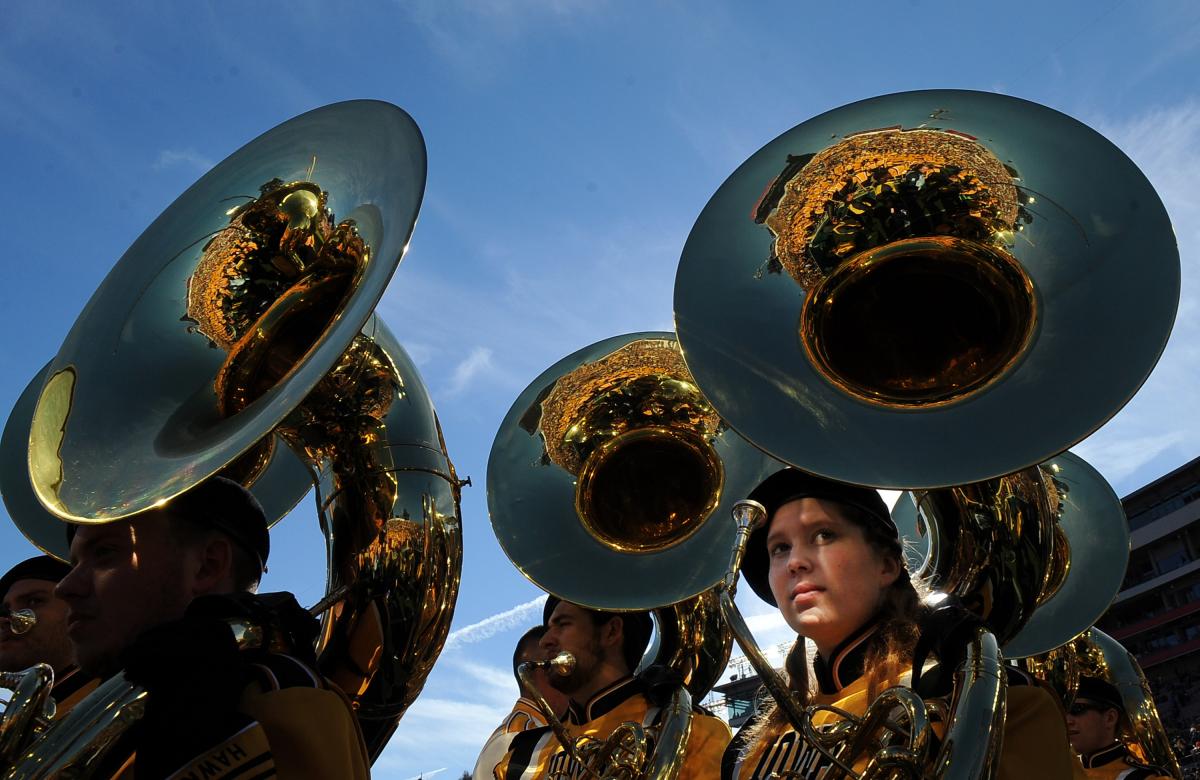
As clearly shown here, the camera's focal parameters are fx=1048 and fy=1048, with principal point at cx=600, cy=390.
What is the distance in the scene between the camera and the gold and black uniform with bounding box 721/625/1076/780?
7.74 ft

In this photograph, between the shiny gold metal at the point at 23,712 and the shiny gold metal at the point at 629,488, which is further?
the shiny gold metal at the point at 629,488

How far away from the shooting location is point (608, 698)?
3889 millimetres

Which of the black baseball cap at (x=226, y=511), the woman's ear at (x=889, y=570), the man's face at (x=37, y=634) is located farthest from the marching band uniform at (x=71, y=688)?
the woman's ear at (x=889, y=570)

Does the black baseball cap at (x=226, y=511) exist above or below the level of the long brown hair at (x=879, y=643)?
above

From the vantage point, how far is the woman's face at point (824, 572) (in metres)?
2.65

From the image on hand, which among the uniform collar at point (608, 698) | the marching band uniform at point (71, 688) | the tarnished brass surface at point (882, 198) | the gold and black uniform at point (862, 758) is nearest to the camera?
the gold and black uniform at point (862, 758)

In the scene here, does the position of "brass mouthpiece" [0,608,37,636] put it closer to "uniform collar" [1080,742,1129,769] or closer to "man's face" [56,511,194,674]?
"man's face" [56,511,194,674]

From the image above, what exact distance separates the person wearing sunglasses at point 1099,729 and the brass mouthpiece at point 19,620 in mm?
3934

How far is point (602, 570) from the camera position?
12.8 ft

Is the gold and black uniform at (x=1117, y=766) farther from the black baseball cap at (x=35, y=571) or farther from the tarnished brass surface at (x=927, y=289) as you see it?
the black baseball cap at (x=35, y=571)

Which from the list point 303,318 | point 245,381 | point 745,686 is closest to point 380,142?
point 303,318

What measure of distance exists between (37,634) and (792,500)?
2.60m

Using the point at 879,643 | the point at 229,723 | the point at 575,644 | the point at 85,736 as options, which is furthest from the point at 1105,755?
the point at 85,736

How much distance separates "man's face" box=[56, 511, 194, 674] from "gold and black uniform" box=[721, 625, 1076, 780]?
1.47 meters
